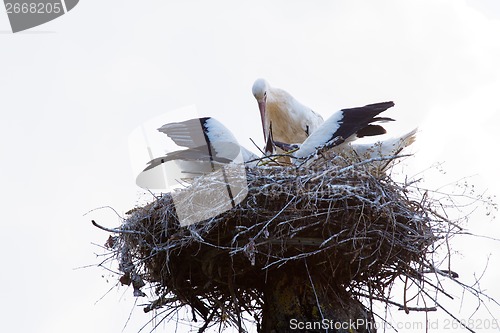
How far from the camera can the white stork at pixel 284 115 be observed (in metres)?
6.21

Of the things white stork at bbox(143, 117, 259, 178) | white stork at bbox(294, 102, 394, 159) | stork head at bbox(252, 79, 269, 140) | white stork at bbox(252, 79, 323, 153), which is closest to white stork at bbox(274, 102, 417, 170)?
white stork at bbox(294, 102, 394, 159)

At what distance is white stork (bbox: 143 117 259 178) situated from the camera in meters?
4.81

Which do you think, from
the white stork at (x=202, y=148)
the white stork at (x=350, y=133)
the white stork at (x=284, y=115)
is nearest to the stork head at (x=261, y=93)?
the white stork at (x=284, y=115)

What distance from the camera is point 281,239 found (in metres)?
3.93

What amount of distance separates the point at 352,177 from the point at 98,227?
1215mm

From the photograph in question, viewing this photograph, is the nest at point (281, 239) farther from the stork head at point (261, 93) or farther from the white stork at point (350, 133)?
the stork head at point (261, 93)

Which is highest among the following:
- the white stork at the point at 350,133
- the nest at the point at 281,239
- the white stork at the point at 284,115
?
the white stork at the point at 284,115

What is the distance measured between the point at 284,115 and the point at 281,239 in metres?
→ 2.48

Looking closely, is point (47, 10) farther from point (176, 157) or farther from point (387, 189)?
point (387, 189)

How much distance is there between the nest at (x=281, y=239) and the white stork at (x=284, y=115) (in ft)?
6.23

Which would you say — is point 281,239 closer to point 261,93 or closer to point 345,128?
point 345,128

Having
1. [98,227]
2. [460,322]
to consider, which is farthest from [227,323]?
[460,322]

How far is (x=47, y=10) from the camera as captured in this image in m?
4.99

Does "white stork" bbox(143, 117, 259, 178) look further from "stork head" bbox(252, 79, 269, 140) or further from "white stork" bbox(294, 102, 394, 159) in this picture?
"stork head" bbox(252, 79, 269, 140)
